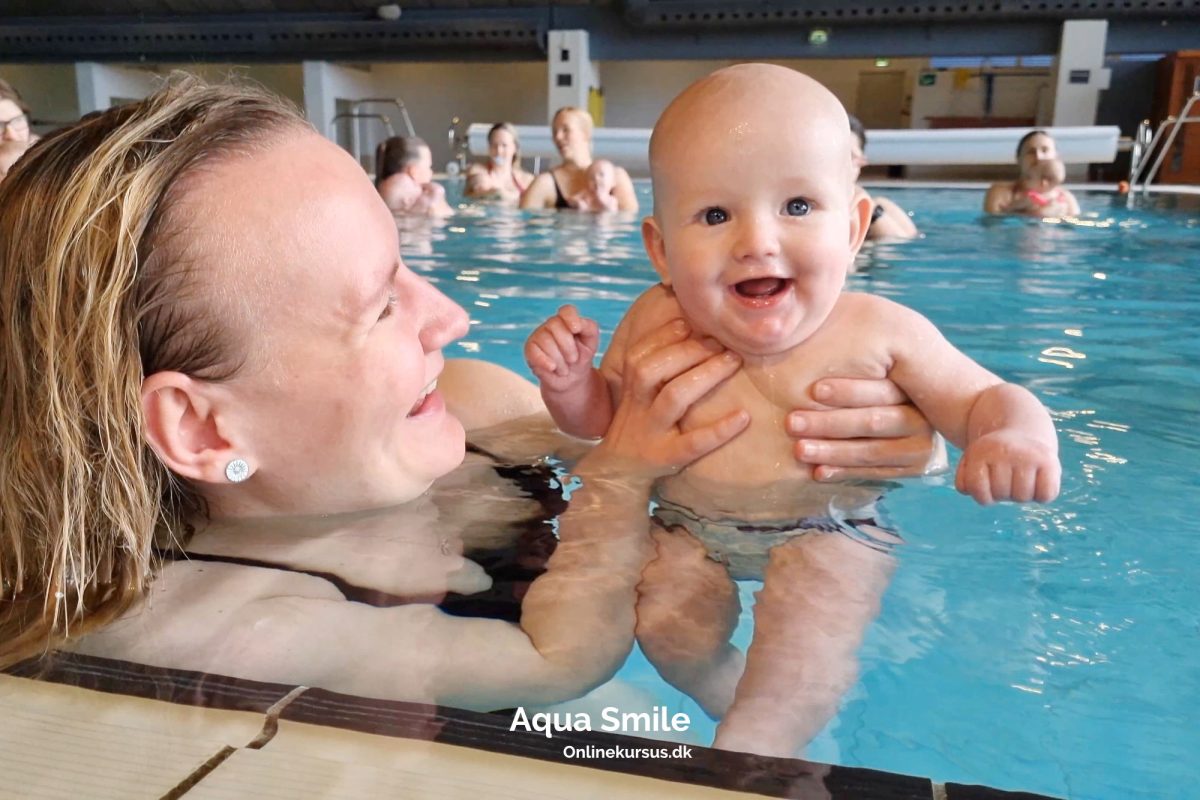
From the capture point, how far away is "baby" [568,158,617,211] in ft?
27.9

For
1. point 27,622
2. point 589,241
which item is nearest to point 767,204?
point 27,622

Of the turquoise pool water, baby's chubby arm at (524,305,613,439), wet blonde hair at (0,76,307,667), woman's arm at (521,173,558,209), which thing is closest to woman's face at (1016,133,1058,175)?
woman's arm at (521,173,558,209)

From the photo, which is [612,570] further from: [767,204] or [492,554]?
[767,204]

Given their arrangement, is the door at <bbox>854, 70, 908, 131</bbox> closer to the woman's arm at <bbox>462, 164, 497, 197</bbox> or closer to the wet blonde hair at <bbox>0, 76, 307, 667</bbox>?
the woman's arm at <bbox>462, 164, 497, 197</bbox>

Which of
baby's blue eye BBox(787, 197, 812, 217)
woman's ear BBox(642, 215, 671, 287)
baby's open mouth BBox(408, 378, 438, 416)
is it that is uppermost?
baby's blue eye BBox(787, 197, 812, 217)

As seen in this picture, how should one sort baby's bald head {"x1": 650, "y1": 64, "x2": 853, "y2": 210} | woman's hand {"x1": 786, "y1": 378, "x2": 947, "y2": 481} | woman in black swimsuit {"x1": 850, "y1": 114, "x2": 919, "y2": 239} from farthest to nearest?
woman in black swimsuit {"x1": 850, "y1": 114, "x2": 919, "y2": 239} → woman's hand {"x1": 786, "y1": 378, "x2": 947, "y2": 481} → baby's bald head {"x1": 650, "y1": 64, "x2": 853, "y2": 210}

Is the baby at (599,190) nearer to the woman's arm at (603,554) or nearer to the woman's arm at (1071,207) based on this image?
the woman's arm at (1071,207)

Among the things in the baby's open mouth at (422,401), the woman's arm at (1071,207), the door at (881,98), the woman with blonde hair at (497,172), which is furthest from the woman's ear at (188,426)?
the door at (881,98)

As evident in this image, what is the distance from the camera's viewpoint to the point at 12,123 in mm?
5031

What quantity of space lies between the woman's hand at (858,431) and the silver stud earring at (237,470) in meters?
0.97

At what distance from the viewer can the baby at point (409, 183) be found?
8195mm

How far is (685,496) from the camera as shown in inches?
73.4

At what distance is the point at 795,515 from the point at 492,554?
21.9 inches

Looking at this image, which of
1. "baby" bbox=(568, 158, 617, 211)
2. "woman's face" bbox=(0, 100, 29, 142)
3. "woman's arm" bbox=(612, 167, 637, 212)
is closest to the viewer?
"woman's face" bbox=(0, 100, 29, 142)
